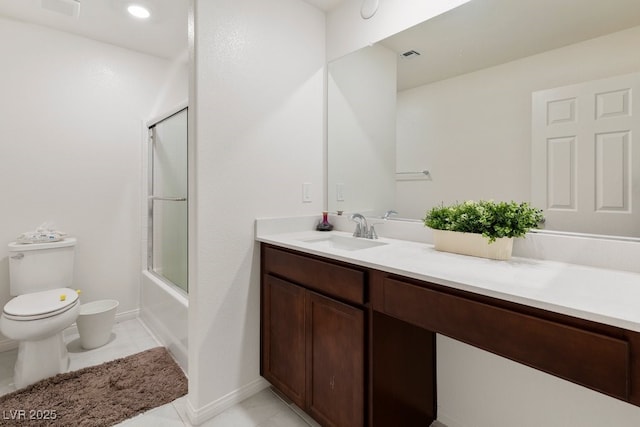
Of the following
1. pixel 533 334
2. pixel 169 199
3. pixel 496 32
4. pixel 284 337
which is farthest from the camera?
pixel 169 199

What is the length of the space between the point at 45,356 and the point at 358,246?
Answer: 1.97 m

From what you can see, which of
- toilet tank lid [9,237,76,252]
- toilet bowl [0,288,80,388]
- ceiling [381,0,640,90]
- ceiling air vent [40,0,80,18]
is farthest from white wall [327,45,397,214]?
toilet tank lid [9,237,76,252]

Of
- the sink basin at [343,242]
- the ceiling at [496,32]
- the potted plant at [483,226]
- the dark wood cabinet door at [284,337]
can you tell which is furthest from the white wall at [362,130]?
the dark wood cabinet door at [284,337]

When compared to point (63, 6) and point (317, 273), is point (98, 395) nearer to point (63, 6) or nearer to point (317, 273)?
point (317, 273)

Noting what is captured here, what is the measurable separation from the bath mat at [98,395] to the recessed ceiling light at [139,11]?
7.70ft

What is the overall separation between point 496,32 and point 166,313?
2594 millimetres

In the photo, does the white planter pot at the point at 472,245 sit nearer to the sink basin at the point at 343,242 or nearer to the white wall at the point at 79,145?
the sink basin at the point at 343,242

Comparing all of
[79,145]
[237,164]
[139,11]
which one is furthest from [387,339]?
[79,145]

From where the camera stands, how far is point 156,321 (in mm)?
2441

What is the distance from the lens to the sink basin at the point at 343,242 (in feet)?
5.39

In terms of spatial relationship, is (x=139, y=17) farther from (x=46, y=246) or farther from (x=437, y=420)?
(x=437, y=420)

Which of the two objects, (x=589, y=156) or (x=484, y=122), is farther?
(x=484, y=122)

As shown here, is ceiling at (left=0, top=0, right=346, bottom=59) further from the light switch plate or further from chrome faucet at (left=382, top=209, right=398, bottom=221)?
chrome faucet at (left=382, top=209, right=398, bottom=221)

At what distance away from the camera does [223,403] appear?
1644 millimetres
